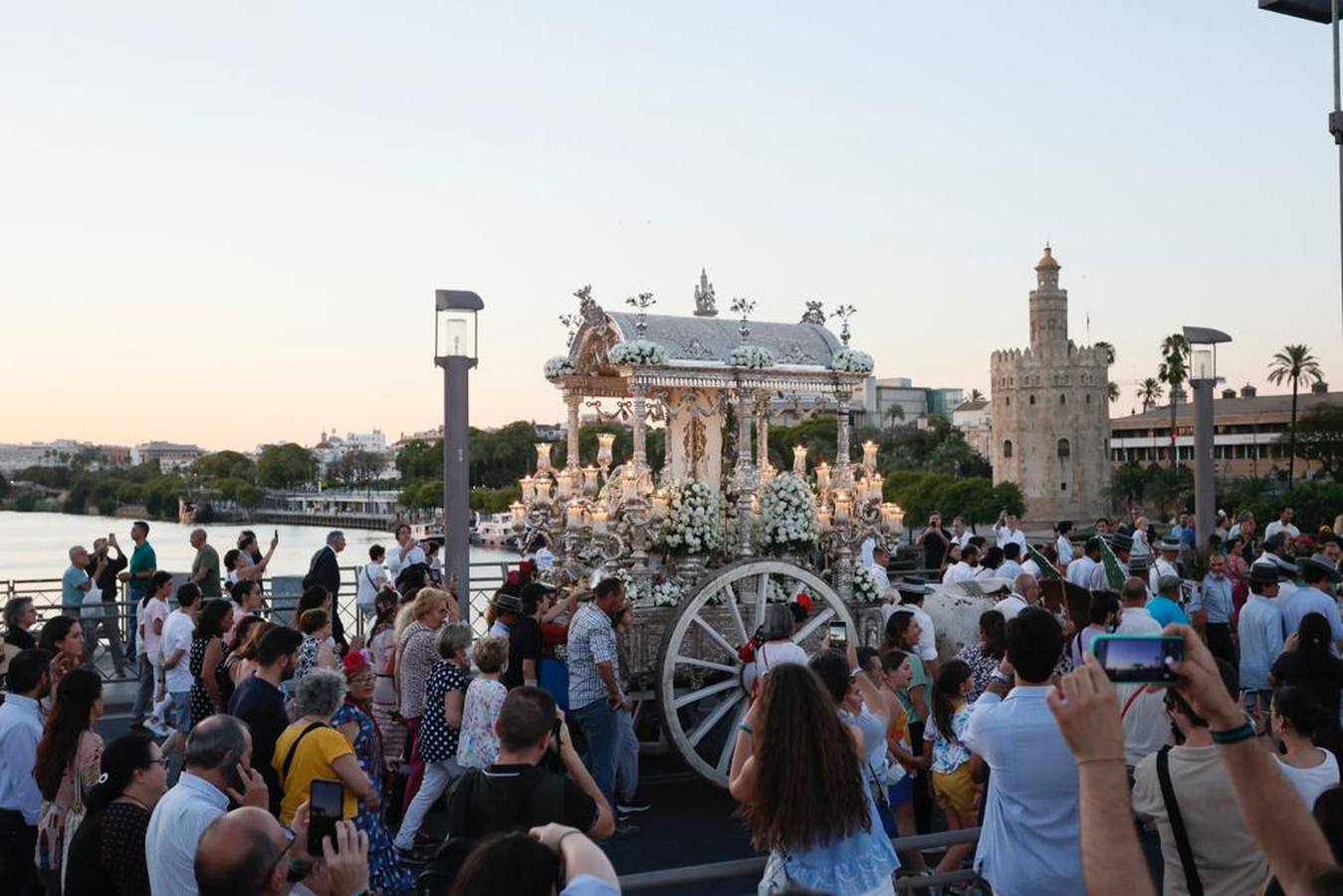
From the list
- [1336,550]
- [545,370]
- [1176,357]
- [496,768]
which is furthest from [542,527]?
[1176,357]

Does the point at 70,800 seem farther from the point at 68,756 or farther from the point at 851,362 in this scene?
the point at 851,362

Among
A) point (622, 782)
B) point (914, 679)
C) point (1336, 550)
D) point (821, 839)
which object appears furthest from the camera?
point (1336, 550)

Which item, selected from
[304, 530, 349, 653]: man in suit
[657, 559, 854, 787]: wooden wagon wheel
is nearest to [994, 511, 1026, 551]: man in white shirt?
[657, 559, 854, 787]: wooden wagon wheel

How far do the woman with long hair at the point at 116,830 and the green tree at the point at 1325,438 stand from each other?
72.3 m

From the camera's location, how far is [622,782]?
30.2 ft

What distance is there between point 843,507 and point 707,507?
1.43 meters

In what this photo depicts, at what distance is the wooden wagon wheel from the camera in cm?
934

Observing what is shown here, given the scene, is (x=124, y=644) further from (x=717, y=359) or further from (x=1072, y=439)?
(x=1072, y=439)

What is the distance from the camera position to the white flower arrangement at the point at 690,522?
10.4 m

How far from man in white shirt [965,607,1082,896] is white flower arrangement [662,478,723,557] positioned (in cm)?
611

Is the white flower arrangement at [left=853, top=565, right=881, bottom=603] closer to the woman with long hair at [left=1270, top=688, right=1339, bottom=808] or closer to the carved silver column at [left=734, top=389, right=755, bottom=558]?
the carved silver column at [left=734, top=389, right=755, bottom=558]

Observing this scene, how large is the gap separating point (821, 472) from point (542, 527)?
8.50 ft

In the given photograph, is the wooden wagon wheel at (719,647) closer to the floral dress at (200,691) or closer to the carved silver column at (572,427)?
the carved silver column at (572,427)

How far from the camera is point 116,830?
445cm
